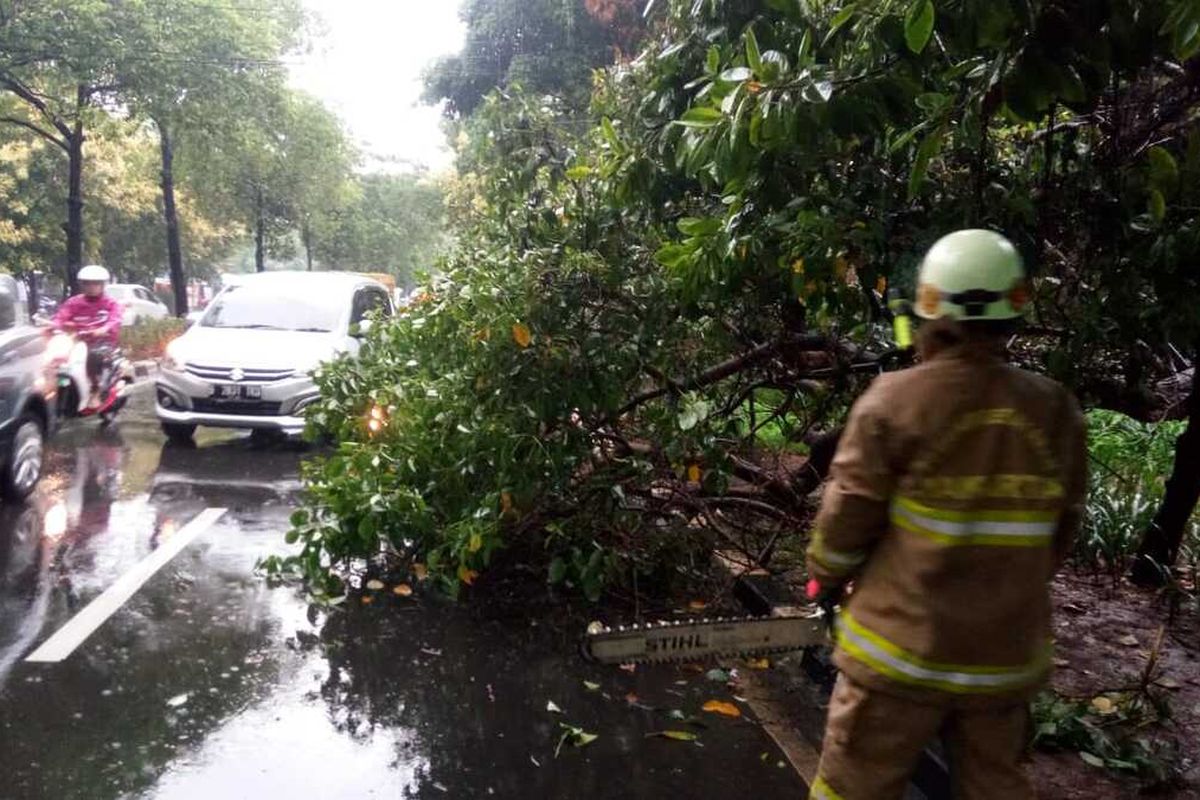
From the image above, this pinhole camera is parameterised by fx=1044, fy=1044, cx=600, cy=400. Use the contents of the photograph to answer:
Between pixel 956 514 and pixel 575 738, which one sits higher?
pixel 956 514

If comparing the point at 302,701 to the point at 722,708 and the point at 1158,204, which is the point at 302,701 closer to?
the point at 722,708

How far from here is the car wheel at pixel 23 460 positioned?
7.62 meters

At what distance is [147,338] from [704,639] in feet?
63.8

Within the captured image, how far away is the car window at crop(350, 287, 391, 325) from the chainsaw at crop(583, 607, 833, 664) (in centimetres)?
848

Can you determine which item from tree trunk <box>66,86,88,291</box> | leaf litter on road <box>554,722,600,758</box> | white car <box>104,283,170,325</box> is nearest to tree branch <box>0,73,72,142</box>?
tree trunk <box>66,86,88,291</box>

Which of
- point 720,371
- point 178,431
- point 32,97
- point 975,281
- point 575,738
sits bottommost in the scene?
point 178,431

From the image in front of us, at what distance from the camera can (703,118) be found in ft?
12.0

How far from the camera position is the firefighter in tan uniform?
2.47 m

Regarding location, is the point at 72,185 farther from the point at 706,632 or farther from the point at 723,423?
the point at 706,632

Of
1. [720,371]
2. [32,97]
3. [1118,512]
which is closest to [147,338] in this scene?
[32,97]

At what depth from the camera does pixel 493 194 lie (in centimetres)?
692

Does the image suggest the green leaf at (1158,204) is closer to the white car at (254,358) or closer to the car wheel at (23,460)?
the white car at (254,358)

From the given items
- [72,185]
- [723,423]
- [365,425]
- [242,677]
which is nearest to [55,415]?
[365,425]

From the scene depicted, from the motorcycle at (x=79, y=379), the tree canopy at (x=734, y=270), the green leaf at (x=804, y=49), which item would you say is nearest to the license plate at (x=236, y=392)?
the motorcycle at (x=79, y=379)
